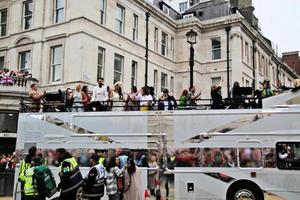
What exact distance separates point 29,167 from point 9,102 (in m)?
14.4

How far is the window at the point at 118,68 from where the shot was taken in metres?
28.6

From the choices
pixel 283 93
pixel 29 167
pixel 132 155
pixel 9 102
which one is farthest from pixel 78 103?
pixel 9 102

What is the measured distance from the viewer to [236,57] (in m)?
35.6

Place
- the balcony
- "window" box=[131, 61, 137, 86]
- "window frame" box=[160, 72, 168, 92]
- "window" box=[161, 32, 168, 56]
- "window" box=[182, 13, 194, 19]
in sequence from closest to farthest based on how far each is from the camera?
the balcony
"window" box=[131, 61, 137, 86]
"window frame" box=[160, 72, 168, 92]
"window" box=[161, 32, 168, 56]
"window" box=[182, 13, 194, 19]

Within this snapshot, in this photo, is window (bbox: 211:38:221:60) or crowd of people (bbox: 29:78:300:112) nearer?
crowd of people (bbox: 29:78:300:112)

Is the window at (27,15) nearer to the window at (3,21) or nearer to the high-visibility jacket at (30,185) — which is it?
the window at (3,21)

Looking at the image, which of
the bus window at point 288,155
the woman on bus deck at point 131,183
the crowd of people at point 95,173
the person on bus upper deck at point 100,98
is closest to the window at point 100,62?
the person on bus upper deck at point 100,98

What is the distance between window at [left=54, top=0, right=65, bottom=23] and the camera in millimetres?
27028

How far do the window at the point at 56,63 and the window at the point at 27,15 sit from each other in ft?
11.3

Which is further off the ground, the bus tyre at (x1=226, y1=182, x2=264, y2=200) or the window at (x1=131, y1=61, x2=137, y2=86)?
the window at (x1=131, y1=61, x2=137, y2=86)

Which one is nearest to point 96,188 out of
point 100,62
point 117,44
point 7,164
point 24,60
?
point 7,164

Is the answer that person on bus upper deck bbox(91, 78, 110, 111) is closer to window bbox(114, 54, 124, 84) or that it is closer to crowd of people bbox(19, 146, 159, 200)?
crowd of people bbox(19, 146, 159, 200)

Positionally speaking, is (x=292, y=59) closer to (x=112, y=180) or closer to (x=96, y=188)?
(x=112, y=180)

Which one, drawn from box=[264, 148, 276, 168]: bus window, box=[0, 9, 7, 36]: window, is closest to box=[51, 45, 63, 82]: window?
box=[0, 9, 7, 36]: window
